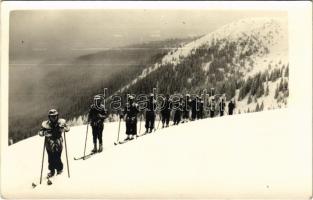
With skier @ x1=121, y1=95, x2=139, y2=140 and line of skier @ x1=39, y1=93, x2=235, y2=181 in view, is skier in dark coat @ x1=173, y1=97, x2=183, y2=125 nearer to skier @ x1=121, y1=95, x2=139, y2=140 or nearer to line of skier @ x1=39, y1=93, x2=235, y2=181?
line of skier @ x1=39, y1=93, x2=235, y2=181

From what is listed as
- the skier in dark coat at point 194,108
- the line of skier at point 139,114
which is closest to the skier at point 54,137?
the line of skier at point 139,114

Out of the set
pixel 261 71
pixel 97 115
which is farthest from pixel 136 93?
pixel 261 71

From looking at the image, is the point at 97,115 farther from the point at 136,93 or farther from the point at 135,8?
the point at 135,8

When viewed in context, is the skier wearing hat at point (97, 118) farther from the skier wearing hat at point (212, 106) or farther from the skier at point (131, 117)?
the skier wearing hat at point (212, 106)

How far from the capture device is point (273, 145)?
206 centimetres

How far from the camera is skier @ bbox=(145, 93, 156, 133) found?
2.10m

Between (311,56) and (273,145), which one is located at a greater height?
(311,56)

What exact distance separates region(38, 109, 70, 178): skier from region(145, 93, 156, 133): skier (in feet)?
0.96

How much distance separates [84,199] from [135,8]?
28.2 inches

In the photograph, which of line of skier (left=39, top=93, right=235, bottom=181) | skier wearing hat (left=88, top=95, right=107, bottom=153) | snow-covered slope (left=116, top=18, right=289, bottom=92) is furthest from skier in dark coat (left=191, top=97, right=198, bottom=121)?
skier wearing hat (left=88, top=95, right=107, bottom=153)

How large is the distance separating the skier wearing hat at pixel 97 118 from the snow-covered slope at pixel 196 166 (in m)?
0.06

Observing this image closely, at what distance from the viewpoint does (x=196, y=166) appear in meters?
2.06

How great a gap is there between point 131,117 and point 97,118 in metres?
0.13

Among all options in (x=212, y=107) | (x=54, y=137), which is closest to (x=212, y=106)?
(x=212, y=107)
